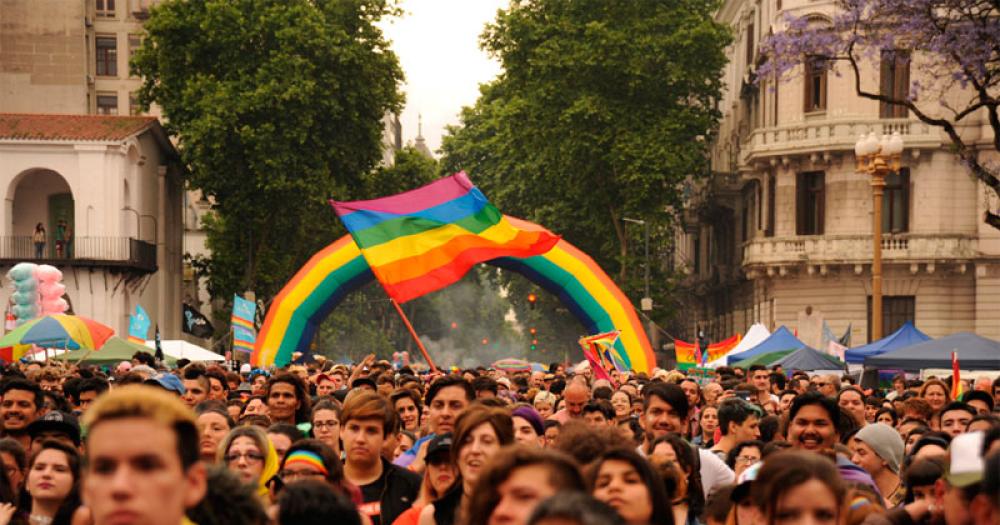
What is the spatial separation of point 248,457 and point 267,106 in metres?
40.7

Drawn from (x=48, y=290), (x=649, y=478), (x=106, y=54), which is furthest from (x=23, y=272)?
(x=106, y=54)

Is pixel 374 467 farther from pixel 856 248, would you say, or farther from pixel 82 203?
pixel 82 203

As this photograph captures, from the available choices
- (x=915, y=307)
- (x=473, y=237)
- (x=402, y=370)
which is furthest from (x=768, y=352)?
(x=915, y=307)

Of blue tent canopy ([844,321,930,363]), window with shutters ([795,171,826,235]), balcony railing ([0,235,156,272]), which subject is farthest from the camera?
window with shutters ([795,171,826,235])

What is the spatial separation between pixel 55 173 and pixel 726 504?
44.7 meters

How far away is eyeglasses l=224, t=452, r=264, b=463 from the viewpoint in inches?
313

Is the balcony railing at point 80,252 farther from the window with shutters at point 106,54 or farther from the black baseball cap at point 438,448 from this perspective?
the black baseball cap at point 438,448

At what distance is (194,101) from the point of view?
49.0m

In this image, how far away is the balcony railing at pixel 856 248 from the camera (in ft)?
Answer: 152

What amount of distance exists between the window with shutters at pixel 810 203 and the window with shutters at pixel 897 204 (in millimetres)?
2031

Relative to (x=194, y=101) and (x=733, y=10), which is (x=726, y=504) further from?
(x=733, y=10)

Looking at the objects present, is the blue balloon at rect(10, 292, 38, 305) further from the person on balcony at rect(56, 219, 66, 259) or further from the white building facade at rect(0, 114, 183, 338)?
the person on balcony at rect(56, 219, 66, 259)

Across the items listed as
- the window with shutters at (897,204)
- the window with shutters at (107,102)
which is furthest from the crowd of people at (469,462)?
the window with shutters at (107,102)

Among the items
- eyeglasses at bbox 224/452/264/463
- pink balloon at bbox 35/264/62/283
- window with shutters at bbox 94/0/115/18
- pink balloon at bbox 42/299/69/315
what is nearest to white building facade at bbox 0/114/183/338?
pink balloon at bbox 35/264/62/283
